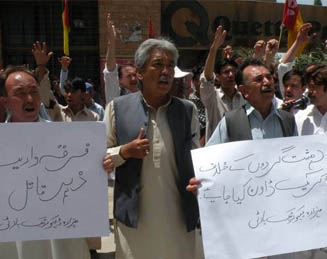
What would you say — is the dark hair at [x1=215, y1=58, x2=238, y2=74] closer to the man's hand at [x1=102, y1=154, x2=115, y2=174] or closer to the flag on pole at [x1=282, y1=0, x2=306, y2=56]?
the man's hand at [x1=102, y1=154, x2=115, y2=174]

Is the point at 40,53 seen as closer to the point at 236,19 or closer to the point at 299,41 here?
the point at 299,41

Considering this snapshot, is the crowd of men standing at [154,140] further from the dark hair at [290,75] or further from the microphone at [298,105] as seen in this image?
the dark hair at [290,75]

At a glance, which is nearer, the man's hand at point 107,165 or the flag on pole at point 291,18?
the man's hand at point 107,165

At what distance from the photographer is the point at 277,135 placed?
2.51m

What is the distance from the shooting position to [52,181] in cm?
214

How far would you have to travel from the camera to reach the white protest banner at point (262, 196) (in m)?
2.21

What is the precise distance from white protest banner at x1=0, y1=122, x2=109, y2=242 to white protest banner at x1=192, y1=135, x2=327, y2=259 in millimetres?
477

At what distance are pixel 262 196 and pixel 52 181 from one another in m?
1.00

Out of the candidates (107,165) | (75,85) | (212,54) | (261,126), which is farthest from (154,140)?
(75,85)

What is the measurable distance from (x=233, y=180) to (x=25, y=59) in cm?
1792

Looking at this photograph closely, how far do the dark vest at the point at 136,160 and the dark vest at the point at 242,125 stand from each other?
8.8 inches

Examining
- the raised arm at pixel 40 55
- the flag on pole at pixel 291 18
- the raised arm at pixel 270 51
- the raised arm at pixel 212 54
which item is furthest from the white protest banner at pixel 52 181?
the flag on pole at pixel 291 18

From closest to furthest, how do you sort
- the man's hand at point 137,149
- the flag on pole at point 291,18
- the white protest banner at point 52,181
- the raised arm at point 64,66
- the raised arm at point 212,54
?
the white protest banner at point 52,181, the man's hand at point 137,149, the raised arm at point 212,54, the raised arm at point 64,66, the flag on pole at point 291,18

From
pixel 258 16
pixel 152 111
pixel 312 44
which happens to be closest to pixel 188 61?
pixel 258 16
